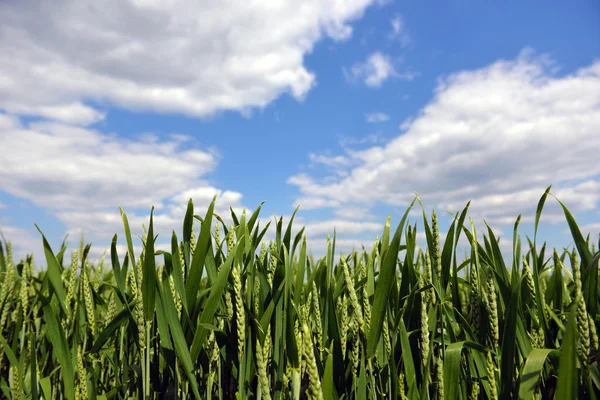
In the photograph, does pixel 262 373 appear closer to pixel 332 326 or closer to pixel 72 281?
pixel 332 326

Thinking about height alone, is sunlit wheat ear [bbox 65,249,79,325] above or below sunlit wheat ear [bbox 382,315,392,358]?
above

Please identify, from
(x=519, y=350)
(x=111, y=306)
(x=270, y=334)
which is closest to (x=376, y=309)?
(x=270, y=334)

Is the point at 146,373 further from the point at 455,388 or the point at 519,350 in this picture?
the point at 519,350

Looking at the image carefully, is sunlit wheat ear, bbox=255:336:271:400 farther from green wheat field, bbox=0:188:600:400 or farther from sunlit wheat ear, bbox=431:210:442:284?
sunlit wheat ear, bbox=431:210:442:284

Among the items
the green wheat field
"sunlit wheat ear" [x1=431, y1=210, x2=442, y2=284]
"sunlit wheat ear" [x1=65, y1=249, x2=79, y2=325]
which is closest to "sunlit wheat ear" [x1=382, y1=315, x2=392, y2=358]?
the green wheat field

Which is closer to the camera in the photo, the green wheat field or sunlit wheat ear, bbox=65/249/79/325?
the green wheat field

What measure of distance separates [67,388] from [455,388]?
3.77 feet

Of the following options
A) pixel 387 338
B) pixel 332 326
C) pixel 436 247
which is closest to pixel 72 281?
pixel 332 326

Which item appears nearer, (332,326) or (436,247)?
(436,247)

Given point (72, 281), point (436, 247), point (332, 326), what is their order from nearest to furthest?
point (436, 247) → point (332, 326) → point (72, 281)

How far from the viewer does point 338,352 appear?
51.8 inches

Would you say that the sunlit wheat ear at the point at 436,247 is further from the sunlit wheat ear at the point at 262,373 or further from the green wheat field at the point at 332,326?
the sunlit wheat ear at the point at 262,373

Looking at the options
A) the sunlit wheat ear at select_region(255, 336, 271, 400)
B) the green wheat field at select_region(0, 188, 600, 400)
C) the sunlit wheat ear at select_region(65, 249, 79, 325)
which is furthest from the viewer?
the sunlit wheat ear at select_region(65, 249, 79, 325)

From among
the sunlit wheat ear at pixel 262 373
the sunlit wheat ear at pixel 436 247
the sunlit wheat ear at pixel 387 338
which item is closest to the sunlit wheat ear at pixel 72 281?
the sunlit wheat ear at pixel 262 373
